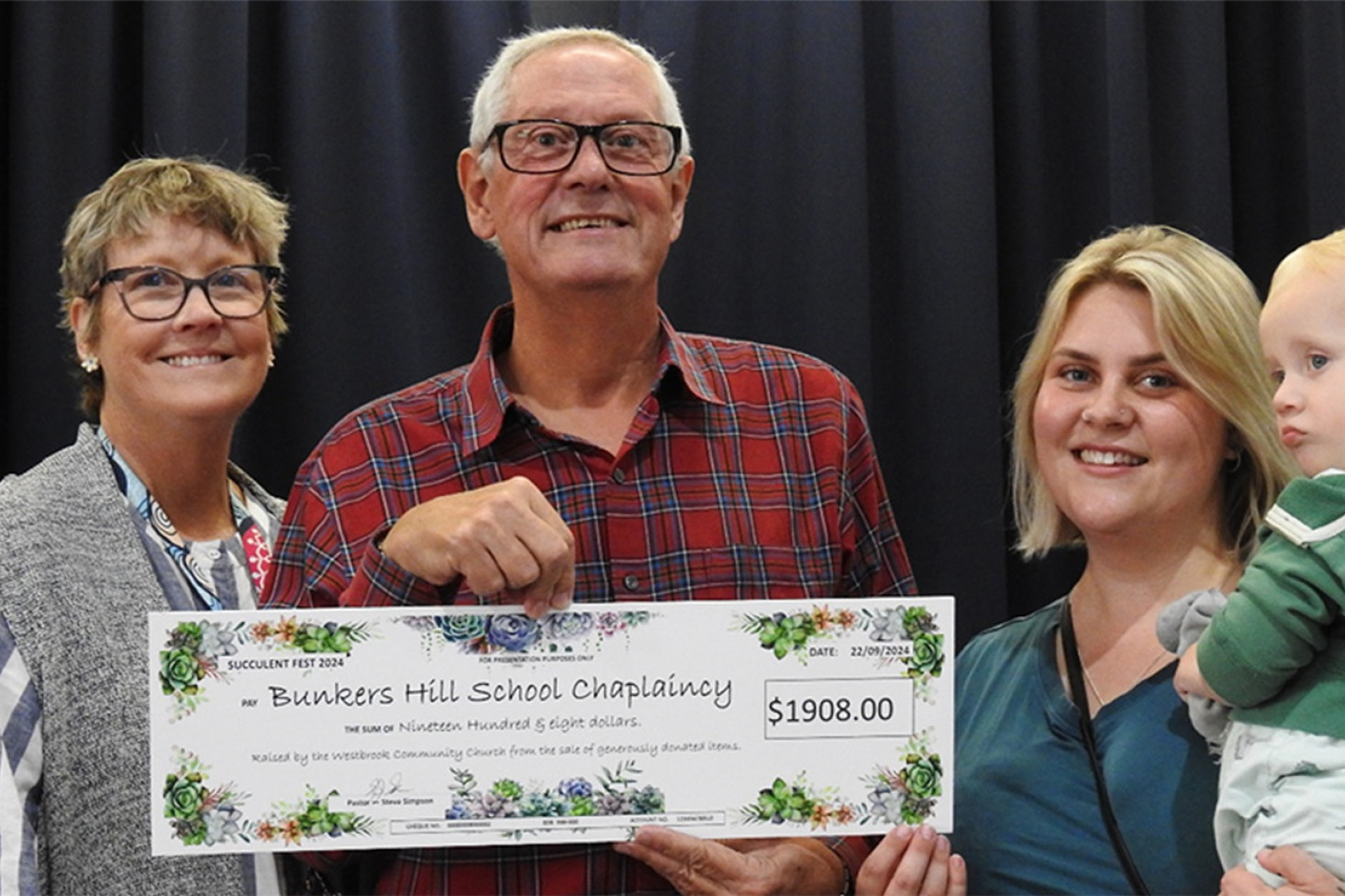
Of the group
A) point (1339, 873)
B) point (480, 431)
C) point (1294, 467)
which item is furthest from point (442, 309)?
point (1339, 873)

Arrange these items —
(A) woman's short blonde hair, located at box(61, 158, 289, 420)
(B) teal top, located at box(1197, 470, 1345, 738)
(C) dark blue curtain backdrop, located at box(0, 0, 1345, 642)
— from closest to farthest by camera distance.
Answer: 1. (B) teal top, located at box(1197, 470, 1345, 738)
2. (A) woman's short blonde hair, located at box(61, 158, 289, 420)
3. (C) dark blue curtain backdrop, located at box(0, 0, 1345, 642)

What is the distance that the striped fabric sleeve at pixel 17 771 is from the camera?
1.59 meters

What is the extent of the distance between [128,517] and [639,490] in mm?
655

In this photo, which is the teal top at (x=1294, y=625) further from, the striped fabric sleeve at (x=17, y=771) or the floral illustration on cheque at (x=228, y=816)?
the striped fabric sleeve at (x=17, y=771)

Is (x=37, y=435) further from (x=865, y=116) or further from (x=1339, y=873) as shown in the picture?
(x=1339, y=873)

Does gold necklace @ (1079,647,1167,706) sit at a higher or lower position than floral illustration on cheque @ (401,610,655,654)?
lower

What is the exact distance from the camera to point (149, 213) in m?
1.99

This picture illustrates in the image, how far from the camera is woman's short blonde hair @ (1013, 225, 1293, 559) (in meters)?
1.76

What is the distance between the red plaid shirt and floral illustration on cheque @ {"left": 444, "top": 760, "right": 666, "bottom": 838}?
9cm

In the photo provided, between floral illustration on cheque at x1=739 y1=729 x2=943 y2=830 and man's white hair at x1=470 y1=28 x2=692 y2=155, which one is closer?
floral illustration on cheque at x1=739 y1=729 x2=943 y2=830

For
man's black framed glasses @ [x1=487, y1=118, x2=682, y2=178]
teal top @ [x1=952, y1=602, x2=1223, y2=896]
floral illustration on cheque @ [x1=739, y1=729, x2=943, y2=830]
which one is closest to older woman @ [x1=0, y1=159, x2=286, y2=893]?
man's black framed glasses @ [x1=487, y1=118, x2=682, y2=178]

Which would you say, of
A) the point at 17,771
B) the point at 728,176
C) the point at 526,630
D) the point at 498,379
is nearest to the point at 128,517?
the point at 17,771

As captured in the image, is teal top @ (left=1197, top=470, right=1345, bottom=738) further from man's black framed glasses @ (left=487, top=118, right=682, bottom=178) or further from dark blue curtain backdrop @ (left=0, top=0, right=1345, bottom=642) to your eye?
dark blue curtain backdrop @ (left=0, top=0, right=1345, bottom=642)

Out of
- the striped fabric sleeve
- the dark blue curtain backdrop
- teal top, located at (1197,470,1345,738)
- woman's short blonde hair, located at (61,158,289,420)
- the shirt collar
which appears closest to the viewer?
teal top, located at (1197,470,1345,738)
